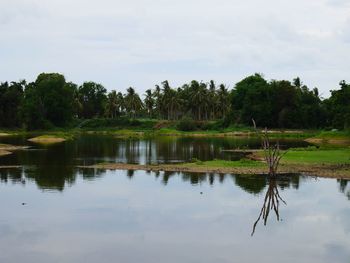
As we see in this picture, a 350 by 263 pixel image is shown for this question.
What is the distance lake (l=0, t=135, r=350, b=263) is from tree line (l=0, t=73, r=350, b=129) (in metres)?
97.5

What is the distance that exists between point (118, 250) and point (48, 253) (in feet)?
10.3

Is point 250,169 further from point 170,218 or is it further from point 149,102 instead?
point 149,102

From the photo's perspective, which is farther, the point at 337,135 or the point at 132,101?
the point at 132,101

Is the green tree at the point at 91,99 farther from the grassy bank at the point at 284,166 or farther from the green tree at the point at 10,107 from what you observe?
the grassy bank at the point at 284,166

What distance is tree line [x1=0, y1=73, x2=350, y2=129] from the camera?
146 metres

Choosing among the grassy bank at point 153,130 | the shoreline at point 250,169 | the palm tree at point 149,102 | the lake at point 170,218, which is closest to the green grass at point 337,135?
the grassy bank at point 153,130

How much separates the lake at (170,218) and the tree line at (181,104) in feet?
320

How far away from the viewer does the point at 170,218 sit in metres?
31.2

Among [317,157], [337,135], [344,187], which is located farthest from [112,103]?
[344,187]

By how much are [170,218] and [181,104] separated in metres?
143

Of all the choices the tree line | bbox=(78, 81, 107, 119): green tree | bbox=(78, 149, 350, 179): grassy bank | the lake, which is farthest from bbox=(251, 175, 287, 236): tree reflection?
bbox=(78, 81, 107, 119): green tree

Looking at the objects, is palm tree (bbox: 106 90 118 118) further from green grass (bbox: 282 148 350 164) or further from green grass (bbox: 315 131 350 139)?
green grass (bbox: 282 148 350 164)

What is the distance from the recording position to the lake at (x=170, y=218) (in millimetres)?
24047

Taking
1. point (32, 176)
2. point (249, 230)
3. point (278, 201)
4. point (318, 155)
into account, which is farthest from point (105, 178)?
point (318, 155)
